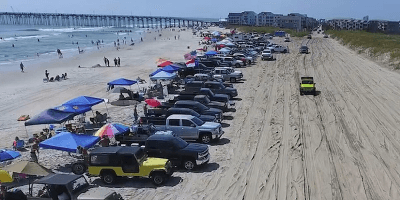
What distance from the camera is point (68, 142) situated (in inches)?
597

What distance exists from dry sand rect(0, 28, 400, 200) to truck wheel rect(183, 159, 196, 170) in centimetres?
38

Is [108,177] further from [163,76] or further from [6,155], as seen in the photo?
[163,76]

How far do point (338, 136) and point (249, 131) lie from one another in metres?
4.47

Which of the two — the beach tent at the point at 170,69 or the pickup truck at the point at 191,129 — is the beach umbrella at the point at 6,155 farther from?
the beach tent at the point at 170,69

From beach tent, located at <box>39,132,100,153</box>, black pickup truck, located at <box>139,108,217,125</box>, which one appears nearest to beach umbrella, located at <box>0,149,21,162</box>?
beach tent, located at <box>39,132,100,153</box>

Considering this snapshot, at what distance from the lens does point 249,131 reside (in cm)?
2008

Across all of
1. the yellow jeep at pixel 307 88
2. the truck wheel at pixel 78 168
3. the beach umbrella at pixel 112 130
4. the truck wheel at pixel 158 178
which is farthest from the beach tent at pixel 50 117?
the yellow jeep at pixel 307 88

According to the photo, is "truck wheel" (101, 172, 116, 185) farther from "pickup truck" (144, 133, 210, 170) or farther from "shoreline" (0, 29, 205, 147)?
"shoreline" (0, 29, 205, 147)

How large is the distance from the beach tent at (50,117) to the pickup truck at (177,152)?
6.23m

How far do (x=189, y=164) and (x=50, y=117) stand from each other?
26.8ft

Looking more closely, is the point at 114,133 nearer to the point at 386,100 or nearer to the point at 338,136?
the point at 338,136

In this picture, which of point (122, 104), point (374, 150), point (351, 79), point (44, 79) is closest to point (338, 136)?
point (374, 150)

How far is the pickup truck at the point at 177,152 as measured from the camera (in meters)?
14.9

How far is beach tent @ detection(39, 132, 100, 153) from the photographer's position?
589 inches
